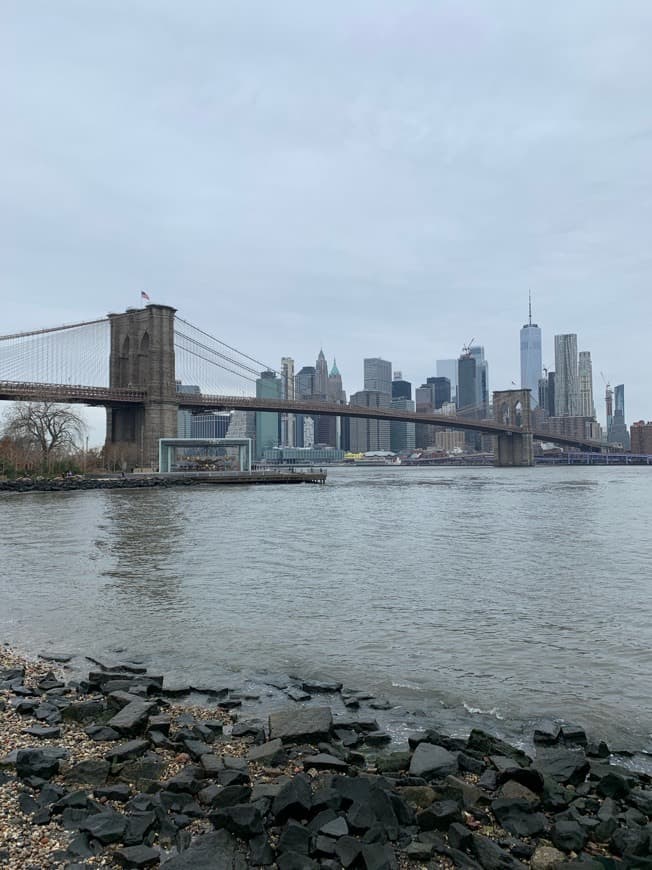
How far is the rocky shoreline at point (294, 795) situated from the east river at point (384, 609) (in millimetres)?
1270

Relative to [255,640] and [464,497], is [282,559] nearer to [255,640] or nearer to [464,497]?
[255,640]

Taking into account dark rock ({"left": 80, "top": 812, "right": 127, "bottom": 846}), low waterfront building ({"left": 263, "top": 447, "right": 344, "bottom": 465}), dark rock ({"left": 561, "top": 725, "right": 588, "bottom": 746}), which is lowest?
dark rock ({"left": 561, "top": 725, "right": 588, "bottom": 746})

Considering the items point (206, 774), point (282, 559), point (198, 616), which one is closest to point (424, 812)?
point (206, 774)

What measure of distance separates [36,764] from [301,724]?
2.28 metres

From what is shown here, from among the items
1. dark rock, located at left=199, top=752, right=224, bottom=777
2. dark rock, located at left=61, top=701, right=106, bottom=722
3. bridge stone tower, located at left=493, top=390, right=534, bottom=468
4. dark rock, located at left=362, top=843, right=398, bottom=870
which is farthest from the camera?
bridge stone tower, located at left=493, top=390, right=534, bottom=468

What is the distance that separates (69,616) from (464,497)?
36458 mm

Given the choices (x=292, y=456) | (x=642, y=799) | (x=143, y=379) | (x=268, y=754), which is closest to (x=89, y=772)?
(x=268, y=754)

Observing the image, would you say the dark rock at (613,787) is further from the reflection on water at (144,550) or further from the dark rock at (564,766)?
the reflection on water at (144,550)

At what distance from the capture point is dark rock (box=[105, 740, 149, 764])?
17.7ft

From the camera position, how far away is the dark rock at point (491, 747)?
5.61 metres

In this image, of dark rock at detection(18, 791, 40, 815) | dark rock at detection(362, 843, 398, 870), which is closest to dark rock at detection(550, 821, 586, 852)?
dark rock at detection(362, 843, 398, 870)

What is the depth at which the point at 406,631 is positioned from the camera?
10211 mm

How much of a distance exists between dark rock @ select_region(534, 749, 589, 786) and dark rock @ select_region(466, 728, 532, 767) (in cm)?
16

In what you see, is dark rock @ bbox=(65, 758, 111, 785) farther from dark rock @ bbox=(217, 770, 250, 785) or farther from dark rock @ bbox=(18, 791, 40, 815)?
dark rock @ bbox=(217, 770, 250, 785)
